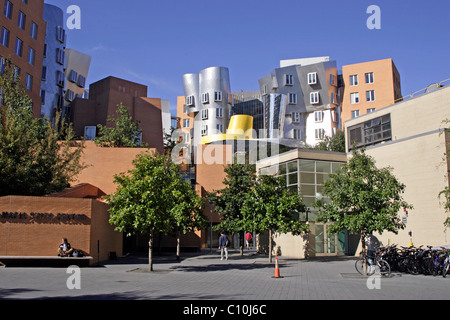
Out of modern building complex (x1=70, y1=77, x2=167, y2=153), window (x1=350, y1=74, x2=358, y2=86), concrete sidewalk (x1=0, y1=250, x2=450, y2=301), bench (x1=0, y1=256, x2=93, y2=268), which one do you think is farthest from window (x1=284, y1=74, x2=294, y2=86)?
bench (x1=0, y1=256, x2=93, y2=268)

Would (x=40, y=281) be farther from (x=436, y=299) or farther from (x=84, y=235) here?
(x=436, y=299)

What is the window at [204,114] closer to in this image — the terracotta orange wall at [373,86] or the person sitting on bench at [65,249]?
the terracotta orange wall at [373,86]

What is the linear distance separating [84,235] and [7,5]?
27278 mm

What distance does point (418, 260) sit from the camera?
1758 cm

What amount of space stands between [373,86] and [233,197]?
4342 cm

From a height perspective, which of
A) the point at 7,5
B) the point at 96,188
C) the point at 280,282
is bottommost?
the point at 280,282

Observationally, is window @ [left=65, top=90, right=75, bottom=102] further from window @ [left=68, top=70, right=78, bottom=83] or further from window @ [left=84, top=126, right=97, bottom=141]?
window @ [left=84, top=126, right=97, bottom=141]

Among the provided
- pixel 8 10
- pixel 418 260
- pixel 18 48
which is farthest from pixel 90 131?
pixel 418 260

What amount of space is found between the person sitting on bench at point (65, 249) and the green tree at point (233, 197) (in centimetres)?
1203

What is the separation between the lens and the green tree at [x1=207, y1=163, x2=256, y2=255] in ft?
96.3

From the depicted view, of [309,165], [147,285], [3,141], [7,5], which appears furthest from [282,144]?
[147,285]

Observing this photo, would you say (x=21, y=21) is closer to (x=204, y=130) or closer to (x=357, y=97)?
(x=204, y=130)

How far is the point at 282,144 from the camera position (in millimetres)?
69500

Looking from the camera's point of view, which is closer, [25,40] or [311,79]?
[25,40]
